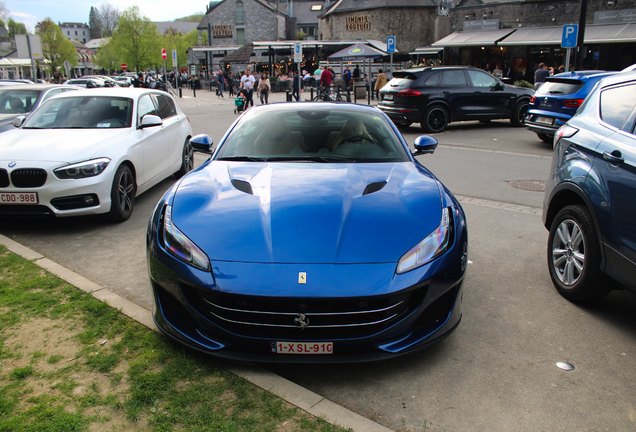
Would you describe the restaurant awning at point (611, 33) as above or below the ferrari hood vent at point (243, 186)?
above

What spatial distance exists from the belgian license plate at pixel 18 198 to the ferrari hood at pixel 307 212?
2.62 m

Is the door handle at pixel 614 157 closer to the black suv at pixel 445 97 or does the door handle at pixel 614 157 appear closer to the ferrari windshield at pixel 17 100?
the ferrari windshield at pixel 17 100

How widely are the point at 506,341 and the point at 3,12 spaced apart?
96.1 meters

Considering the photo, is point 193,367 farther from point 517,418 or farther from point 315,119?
point 315,119

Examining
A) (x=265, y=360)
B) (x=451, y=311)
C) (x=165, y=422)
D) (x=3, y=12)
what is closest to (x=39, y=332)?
(x=165, y=422)

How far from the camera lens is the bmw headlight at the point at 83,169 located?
18.5 feet

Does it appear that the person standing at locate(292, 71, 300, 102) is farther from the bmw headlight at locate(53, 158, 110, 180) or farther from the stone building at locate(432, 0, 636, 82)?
the bmw headlight at locate(53, 158, 110, 180)

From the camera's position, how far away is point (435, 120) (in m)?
15.3

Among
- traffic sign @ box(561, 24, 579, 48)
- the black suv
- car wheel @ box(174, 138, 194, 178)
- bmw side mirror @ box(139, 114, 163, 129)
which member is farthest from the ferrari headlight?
traffic sign @ box(561, 24, 579, 48)

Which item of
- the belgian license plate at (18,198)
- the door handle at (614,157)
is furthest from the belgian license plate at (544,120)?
the belgian license plate at (18,198)

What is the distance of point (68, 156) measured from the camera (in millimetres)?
5746

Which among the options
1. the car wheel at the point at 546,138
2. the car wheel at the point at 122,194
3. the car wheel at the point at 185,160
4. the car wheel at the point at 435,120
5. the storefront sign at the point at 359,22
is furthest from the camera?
the storefront sign at the point at 359,22

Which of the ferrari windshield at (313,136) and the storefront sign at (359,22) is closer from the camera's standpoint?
the ferrari windshield at (313,136)

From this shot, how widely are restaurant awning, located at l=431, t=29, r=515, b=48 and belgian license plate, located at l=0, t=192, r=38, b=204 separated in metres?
30.6
